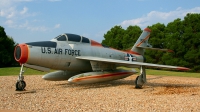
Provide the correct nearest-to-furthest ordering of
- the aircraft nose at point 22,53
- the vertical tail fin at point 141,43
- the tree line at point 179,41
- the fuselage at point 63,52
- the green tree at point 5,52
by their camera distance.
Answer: the aircraft nose at point 22,53 → the fuselage at point 63,52 → the vertical tail fin at point 141,43 → the tree line at point 179,41 → the green tree at point 5,52

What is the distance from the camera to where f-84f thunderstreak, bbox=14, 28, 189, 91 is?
10.4 meters

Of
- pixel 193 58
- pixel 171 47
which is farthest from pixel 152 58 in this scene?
pixel 193 58

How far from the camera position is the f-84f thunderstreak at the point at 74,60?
10.4 m

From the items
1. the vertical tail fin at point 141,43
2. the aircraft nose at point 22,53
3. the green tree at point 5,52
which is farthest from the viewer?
the green tree at point 5,52

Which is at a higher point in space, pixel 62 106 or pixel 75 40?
pixel 75 40

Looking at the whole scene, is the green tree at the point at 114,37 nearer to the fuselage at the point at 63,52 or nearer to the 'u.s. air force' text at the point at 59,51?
the fuselage at the point at 63,52

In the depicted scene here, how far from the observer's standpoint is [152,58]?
44.4 meters

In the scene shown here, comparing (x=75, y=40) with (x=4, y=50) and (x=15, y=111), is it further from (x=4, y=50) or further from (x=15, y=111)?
(x=4, y=50)

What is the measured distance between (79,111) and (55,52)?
5554 millimetres

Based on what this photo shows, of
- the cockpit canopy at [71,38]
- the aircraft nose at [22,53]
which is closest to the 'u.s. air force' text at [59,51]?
the cockpit canopy at [71,38]

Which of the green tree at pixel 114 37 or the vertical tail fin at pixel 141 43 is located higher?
the green tree at pixel 114 37

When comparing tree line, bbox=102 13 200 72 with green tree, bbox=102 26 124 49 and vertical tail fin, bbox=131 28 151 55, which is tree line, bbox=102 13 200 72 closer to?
green tree, bbox=102 26 124 49

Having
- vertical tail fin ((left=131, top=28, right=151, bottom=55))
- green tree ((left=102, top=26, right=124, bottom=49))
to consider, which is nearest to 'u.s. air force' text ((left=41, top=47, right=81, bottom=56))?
vertical tail fin ((left=131, top=28, right=151, bottom=55))

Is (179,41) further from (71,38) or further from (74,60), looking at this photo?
(74,60)
